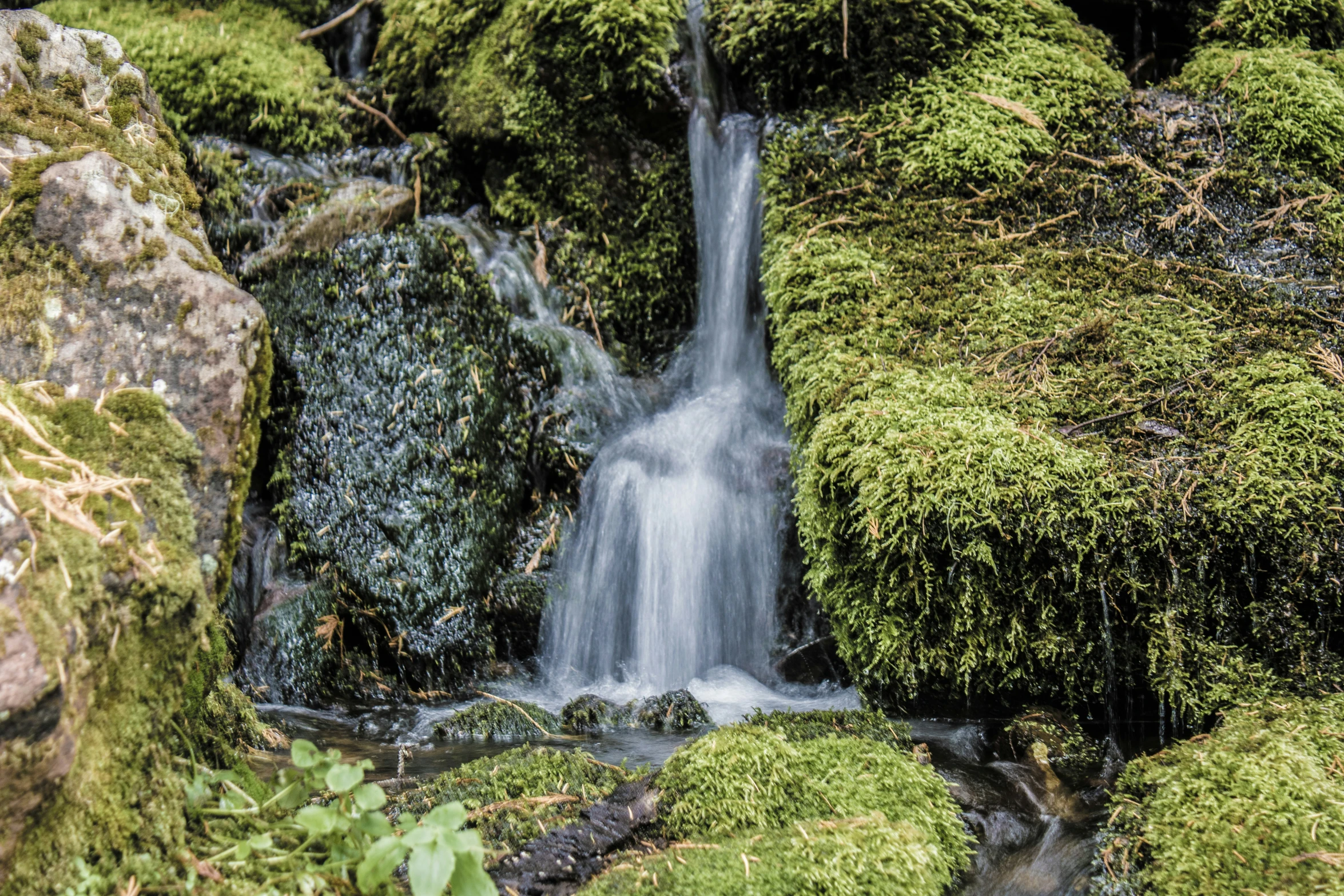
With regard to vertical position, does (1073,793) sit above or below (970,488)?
below

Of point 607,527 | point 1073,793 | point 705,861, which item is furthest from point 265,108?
point 1073,793

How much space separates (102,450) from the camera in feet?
6.43

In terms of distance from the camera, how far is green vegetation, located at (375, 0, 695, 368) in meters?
5.89

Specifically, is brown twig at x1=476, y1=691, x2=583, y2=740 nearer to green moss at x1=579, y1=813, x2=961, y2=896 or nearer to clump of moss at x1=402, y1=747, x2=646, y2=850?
clump of moss at x1=402, y1=747, x2=646, y2=850

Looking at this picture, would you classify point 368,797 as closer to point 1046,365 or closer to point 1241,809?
point 1241,809

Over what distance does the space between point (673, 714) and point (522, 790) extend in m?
1.51

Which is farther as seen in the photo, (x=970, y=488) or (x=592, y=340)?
(x=592, y=340)

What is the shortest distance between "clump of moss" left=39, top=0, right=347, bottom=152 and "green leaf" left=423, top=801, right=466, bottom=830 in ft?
19.1

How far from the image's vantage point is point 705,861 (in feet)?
7.17

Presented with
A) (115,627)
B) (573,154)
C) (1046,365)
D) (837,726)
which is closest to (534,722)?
(837,726)

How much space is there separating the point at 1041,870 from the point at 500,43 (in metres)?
6.20

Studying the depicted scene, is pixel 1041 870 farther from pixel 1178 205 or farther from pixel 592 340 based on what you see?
pixel 592 340

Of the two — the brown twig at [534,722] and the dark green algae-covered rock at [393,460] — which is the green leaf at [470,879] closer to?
the brown twig at [534,722]

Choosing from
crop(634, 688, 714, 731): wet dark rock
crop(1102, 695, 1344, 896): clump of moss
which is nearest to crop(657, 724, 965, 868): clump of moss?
crop(1102, 695, 1344, 896): clump of moss
